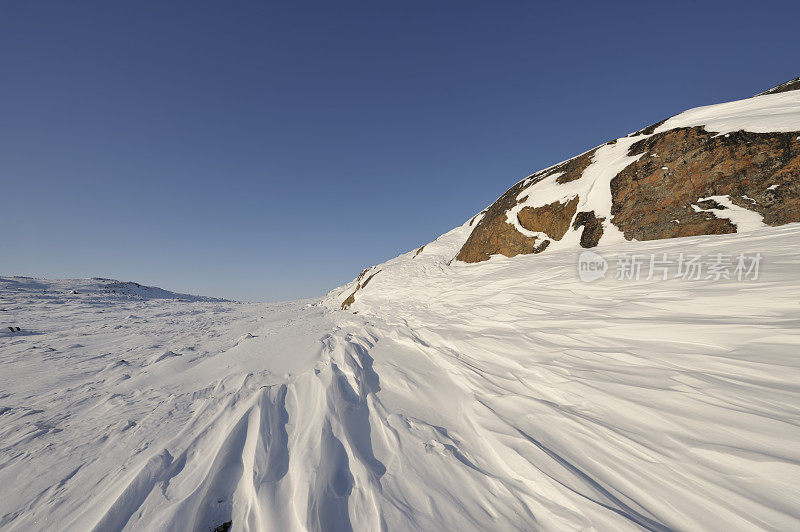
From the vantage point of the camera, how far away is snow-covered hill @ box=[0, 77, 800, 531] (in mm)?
1598

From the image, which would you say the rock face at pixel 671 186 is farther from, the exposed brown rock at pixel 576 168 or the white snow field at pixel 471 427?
the white snow field at pixel 471 427

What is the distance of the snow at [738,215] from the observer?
4.77 m

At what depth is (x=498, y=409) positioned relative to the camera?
8.23 ft

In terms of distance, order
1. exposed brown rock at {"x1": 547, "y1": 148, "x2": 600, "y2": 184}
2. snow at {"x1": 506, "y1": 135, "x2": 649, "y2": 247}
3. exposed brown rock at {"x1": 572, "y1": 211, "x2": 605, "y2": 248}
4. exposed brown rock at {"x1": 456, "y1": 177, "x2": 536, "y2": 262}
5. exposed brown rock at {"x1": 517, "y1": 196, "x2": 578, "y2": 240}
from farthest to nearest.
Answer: exposed brown rock at {"x1": 456, "y1": 177, "x2": 536, "y2": 262} → exposed brown rock at {"x1": 547, "y1": 148, "x2": 600, "y2": 184} → exposed brown rock at {"x1": 517, "y1": 196, "x2": 578, "y2": 240} → snow at {"x1": 506, "y1": 135, "x2": 649, "y2": 247} → exposed brown rock at {"x1": 572, "y1": 211, "x2": 605, "y2": 248}

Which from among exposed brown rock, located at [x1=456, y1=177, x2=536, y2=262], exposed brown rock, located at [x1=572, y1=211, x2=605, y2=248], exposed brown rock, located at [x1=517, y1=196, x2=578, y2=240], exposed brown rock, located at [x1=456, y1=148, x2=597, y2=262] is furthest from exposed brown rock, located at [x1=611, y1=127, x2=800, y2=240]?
exposed brown rock, located at [x1=456, y1=177, x2=536, y2=262]

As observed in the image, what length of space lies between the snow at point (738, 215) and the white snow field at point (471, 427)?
34 cm

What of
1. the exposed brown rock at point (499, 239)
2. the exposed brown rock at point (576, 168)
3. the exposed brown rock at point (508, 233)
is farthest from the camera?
the exposed brown rock at point (499, 239)

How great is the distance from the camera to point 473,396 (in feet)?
9.12

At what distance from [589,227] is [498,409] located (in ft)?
22.2

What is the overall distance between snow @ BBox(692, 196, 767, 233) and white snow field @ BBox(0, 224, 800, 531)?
1.11 ft

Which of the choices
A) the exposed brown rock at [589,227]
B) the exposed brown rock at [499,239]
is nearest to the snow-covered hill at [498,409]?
the exposed brown rock at [589,227]

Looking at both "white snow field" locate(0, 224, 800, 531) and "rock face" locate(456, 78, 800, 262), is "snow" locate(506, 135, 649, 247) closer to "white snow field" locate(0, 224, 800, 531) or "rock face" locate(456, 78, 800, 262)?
"rock face" locate(456, 78, 800, 262)

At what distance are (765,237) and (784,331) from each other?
117 inches

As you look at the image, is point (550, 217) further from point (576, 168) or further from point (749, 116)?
point (749, 116)
